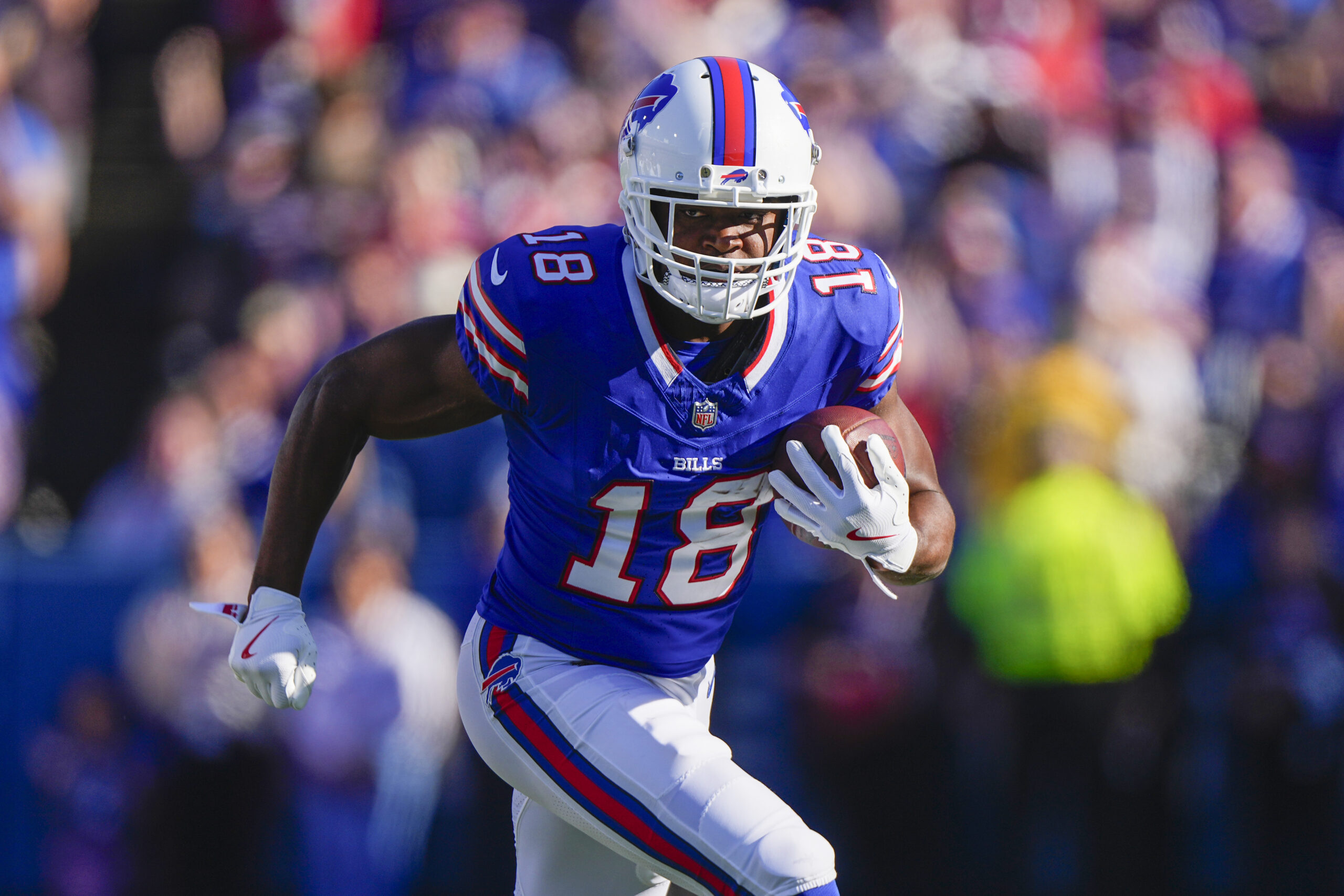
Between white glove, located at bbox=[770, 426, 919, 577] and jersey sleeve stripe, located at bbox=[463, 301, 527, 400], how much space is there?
0.45 meters

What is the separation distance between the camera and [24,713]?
430 cm

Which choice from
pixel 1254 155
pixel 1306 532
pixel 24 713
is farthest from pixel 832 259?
pixel 1254 155

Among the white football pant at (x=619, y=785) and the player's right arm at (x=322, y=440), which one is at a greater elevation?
the player's right arm at (x=322, y=440)

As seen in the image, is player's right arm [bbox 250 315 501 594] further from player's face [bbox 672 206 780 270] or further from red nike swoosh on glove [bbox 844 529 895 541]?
red nike swoosh on glove [bbox 844 529 895 541]

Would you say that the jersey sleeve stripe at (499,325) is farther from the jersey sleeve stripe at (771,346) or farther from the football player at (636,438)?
the jersey sleeve stripe at (771,346)

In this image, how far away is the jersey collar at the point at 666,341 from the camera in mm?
2293

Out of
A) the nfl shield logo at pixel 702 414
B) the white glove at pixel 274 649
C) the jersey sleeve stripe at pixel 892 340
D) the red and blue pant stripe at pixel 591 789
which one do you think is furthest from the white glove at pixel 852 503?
the white glove at pixel 274 649

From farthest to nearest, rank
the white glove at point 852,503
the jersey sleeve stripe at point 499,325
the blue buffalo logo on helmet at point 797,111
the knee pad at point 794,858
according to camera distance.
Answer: the blue buffalo logo on helmet at point 797,111, the jersey sleeve stripe at point 499,325, the white glove at point 852,503, the knee pad at point 794,858

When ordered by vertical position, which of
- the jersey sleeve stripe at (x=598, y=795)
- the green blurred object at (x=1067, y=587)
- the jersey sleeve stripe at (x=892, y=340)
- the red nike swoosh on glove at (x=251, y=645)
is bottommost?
the green blurred object at (x=1067, y=587)

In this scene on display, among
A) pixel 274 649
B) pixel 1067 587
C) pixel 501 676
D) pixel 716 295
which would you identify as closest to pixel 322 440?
pixel 274 649

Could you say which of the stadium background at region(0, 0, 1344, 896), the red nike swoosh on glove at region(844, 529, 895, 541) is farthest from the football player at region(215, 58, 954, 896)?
the stadium background at region(0, 0, 1344, 896)

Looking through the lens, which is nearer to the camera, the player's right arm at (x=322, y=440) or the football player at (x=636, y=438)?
the football player at (x=636, y=438)

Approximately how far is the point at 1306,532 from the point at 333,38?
4.12 metres

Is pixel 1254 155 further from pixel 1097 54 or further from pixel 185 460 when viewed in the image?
pixel 185 460
